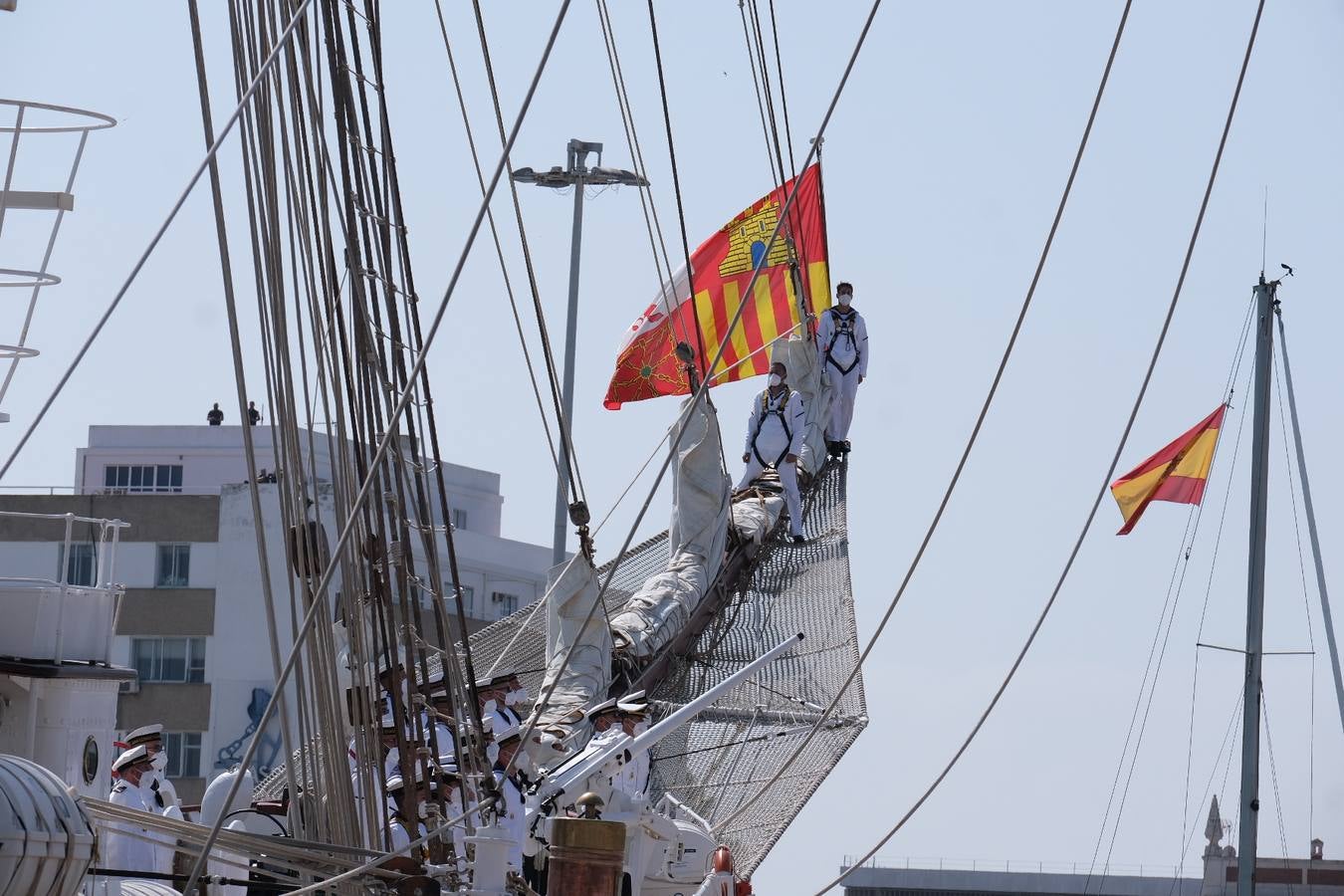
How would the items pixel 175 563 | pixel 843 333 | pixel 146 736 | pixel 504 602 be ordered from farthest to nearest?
pixel 504 602, pixel 175 563, pixel 843 333, pixel 146 736

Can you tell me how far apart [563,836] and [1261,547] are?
15611 mm

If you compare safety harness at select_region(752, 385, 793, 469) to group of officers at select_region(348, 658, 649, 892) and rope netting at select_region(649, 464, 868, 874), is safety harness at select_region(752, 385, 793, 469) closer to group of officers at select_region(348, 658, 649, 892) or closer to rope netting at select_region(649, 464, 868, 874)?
rope netting at select_region(649, 464, 868, 874)

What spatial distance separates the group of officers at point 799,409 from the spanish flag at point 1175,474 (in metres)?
3.09

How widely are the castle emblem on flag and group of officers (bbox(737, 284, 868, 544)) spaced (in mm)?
887

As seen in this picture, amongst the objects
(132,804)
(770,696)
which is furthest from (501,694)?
(770,696)

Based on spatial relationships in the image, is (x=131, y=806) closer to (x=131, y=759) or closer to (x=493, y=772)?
(x=131, y=759)

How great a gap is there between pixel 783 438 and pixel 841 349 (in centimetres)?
184

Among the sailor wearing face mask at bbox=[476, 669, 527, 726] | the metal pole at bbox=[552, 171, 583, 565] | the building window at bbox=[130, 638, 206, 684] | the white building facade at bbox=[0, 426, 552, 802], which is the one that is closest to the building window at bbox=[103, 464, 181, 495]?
the white building facade at bbox=[0, 426, 552, 802]

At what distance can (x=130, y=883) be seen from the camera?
11172 mm

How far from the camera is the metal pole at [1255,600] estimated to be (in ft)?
73.7

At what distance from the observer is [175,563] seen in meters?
43.9

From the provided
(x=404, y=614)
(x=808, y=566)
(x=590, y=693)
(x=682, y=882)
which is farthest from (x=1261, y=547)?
(x=404, y=614)

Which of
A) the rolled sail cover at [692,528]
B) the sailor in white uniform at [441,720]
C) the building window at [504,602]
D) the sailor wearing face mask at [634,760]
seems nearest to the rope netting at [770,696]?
the rolled sail cover at [692,528]

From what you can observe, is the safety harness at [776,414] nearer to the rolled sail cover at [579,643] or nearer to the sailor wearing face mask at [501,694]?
the rolled sail cover at [579,643]
